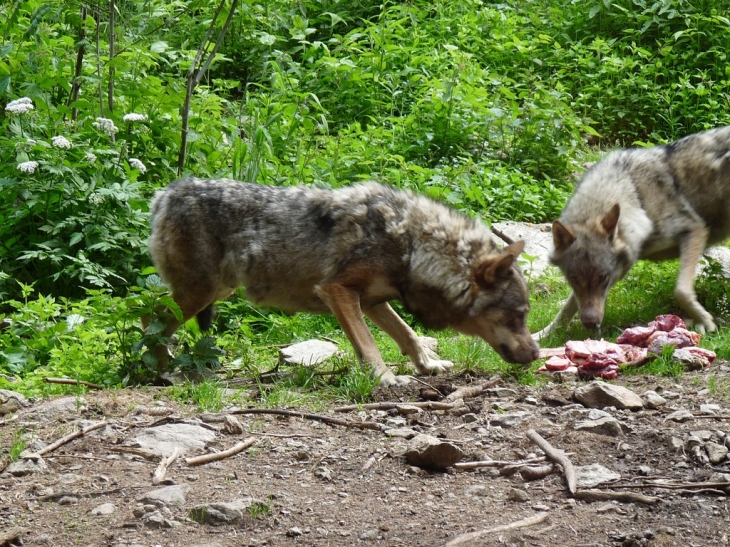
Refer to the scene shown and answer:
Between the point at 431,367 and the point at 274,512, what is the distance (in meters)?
2.73

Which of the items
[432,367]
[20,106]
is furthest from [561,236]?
[20,106]

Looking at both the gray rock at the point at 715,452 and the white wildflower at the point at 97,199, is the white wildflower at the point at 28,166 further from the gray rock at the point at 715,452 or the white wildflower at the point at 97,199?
the gray rock at the point at 715,452

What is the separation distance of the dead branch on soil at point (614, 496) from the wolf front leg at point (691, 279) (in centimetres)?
366

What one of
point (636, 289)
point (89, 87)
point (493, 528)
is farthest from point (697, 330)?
point (89, 87)

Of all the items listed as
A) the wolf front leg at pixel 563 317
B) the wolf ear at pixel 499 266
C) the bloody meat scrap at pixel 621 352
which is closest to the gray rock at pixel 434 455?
the wolf ear at pixel 499 266

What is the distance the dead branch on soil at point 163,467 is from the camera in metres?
3.88

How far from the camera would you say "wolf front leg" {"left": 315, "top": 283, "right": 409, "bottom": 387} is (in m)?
5.79

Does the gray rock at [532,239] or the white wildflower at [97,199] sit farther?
the gray rock at [532,239]

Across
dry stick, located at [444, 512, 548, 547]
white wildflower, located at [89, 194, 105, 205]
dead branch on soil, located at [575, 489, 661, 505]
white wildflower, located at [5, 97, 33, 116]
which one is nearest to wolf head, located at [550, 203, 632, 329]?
dead branch on soil, located at [575, 489, 661, 505]

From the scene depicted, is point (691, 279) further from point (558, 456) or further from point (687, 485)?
point (687, 485)

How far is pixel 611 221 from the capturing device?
689cm

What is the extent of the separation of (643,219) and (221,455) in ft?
14.6

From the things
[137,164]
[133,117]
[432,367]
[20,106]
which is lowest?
[432,367]

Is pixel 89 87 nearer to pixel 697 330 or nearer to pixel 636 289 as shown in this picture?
pixel 636 289
